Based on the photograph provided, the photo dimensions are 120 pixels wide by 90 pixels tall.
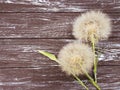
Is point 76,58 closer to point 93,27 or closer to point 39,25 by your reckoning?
point 93,27

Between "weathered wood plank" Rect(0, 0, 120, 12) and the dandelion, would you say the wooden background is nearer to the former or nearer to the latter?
"weathered wood plank" Rect(0, 0, 120, 12)

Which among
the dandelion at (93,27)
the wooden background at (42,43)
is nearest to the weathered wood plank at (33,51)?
the wooden background at (42,43)

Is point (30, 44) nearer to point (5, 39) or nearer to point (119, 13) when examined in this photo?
point (5, 39)

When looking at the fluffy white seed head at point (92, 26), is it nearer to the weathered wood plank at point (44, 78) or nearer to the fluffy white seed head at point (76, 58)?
the fluffy white seed head at point (76, 58)

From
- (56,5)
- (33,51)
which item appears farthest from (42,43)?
(56,5)

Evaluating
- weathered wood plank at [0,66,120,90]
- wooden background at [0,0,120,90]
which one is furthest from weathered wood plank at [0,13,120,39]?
weathered wood plank at [0,66,120,90]

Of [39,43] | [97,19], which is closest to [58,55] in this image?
[39,43]

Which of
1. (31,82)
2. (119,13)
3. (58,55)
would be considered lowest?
(31,82)
